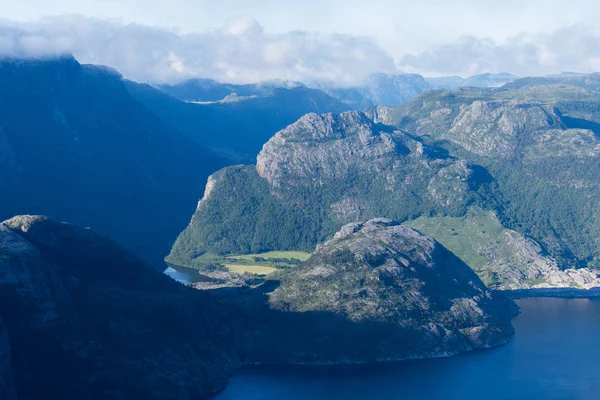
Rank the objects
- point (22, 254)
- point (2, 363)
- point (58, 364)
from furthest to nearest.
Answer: point (22, 254)
point (58, 364)
point (2, 363)

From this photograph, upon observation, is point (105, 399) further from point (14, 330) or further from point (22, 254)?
point (22, 254)

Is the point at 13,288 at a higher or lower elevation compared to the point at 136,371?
higher

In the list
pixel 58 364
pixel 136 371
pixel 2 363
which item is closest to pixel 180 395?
pixel 136 371

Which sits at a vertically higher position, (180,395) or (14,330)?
(14,330)

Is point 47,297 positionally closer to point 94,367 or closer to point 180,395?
point 94,367

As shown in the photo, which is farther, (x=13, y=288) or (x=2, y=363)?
(x=13, y=288)

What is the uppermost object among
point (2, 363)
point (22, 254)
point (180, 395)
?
point (22, 254)

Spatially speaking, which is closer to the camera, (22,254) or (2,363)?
(2,363)

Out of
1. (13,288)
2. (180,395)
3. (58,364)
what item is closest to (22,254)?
(13,288)

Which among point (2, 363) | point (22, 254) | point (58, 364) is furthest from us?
point (22, 254)
